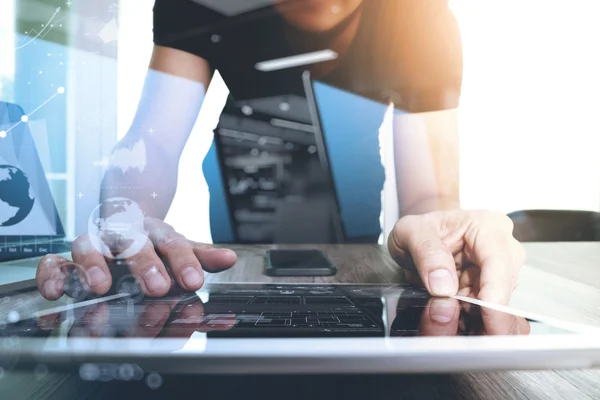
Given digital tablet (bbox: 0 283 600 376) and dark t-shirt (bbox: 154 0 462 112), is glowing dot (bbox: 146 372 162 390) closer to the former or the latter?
digital tablet (bbox: 0 283 600 376)

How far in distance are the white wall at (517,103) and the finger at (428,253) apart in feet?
0.20

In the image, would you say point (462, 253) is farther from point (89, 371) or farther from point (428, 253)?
point (89, 371)

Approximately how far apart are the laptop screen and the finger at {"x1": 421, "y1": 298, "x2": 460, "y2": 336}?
32 centimetres

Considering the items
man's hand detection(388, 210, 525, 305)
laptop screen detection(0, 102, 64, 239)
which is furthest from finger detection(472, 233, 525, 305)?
laptop screen detection(0, 102, 64, 239)

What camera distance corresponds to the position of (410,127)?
1.74 ft

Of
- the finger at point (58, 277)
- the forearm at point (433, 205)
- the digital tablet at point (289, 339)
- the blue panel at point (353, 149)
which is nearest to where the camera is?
the digital tablet at point (289, 339)

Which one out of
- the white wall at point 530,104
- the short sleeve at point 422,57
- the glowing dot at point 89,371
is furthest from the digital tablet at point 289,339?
the short sleeve at point 422,57

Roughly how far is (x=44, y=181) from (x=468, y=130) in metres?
0.43

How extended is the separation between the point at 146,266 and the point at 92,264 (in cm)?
4

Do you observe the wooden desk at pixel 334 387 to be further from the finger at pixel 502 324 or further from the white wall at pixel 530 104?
the white wall at pixel 530 104

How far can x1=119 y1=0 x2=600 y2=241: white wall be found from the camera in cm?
40

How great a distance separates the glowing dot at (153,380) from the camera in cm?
16

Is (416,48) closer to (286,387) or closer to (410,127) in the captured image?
(410,127)

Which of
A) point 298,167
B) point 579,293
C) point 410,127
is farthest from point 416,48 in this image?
point 579,293
